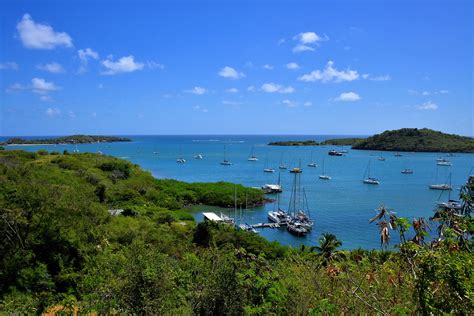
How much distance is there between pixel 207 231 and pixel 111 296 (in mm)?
18883

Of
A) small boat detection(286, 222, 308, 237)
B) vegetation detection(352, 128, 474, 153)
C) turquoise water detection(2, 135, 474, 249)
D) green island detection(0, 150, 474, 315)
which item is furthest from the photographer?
vegetation detection(352, 128, 474, 153)

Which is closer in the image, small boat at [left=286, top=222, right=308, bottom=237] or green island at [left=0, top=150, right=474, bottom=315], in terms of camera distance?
green island at [left=0, top=150, right=474, bottom=315]

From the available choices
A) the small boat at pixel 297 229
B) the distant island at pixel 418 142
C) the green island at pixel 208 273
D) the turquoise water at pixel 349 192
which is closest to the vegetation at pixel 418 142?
the distant island at pixel 418 142

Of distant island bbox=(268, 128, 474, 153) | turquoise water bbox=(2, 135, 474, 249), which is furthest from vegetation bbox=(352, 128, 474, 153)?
turquoise water bbox=(2, 135, 474, 249)

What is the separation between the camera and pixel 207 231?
25312 millimetres

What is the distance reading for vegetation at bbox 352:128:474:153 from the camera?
125 m

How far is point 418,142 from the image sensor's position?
429ft

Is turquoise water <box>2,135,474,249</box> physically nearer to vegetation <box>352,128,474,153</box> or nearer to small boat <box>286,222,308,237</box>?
small boat <box>286,222,308,237</box>

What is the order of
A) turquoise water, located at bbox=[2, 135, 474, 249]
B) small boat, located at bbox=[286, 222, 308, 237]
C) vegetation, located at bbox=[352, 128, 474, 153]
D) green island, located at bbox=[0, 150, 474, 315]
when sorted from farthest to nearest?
vegetation, located at bbox=[352, 128, 474, 153]
turquoise water, located at bbox=[2, 135, 474, 249]
small boat, located at bbox=[286, 222, 308, 237]
green island, located at bbox=[0, 150, 474, 315]

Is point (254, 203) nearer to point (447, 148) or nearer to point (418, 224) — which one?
point (418, 224)

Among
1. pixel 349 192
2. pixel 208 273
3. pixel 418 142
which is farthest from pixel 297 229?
pixel 418 142

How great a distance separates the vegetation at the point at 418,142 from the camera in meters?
125

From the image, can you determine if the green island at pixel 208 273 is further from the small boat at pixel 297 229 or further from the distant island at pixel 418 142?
the distant island at pixel 418 142

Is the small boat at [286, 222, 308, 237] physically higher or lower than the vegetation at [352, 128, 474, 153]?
lower
